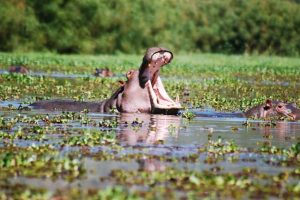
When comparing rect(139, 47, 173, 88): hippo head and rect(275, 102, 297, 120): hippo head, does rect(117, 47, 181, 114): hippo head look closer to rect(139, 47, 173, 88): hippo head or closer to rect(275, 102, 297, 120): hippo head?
rect(139, 47, 173, 88): hippo head

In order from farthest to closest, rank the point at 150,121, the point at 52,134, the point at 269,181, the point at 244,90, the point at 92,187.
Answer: the point at 244,90
the point at 150,121
the point at 52,134
the point at 269,181
the point at 92,187

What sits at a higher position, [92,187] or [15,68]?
[15,68]

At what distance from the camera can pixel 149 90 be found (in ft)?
45.9

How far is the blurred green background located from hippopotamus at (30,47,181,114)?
1308 inches

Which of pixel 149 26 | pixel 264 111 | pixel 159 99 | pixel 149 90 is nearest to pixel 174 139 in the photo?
pixel 149 90

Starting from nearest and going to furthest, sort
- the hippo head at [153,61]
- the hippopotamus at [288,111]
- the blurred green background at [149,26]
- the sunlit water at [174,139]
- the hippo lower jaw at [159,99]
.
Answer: the sunlit water at [174,139]
the hippo head at [153,61]
the hippo lower jaw at [159,99]
the hippopotamus at [288,111]
the blurred green background at [149,26]

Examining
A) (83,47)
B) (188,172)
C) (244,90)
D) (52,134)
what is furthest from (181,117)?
(83,47)

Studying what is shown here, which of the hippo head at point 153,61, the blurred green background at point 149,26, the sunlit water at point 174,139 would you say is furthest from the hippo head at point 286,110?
the blurred green background at point 149,26

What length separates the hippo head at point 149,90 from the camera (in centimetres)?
1391

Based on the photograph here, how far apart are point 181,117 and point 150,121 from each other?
3.45ft

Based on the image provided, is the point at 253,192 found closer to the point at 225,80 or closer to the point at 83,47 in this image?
the point at 225,80

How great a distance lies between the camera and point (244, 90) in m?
23.0

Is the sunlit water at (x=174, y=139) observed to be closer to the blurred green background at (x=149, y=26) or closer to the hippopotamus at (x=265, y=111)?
the hippopotamus at (x=265, y=111)

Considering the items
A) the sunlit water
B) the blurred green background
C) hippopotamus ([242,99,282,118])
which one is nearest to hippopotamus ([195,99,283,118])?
hippopotamus ([242,99,282,118])
